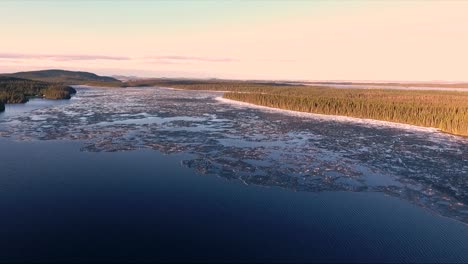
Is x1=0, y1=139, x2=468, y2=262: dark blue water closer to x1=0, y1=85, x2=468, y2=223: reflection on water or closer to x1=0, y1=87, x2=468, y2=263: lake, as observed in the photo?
x1=0, y1=87, x2=468, y2=263: lake

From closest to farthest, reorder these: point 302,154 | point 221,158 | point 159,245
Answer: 1. point 159,245
2. point 221,158
3. point 302,154

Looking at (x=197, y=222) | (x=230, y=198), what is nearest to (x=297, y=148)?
(x=230, y=198)

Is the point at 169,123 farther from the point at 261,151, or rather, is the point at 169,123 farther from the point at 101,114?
the point at 261,151

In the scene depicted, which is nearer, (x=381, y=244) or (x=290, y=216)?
(x=381, y=244)

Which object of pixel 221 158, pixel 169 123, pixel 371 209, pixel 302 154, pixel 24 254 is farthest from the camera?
pixel 169 123

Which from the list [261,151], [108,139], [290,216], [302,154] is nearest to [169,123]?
[108,139]

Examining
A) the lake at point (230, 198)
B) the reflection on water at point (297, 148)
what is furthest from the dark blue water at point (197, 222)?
the reflection on water at point (297, 148)
